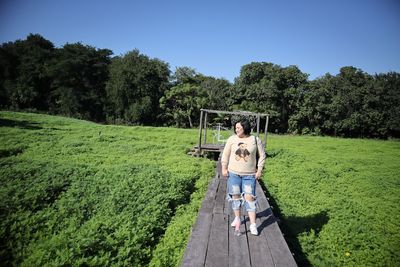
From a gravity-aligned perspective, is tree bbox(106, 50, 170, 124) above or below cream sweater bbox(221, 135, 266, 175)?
above

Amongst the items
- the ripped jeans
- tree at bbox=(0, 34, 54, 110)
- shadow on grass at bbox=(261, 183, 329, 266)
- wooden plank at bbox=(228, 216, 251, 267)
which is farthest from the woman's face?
tree at bbox=(0, 34, 54, 110)

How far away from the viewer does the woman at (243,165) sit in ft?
15.9

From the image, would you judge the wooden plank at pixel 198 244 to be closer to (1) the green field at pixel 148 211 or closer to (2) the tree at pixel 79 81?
(1) the green field at pixel 148 211

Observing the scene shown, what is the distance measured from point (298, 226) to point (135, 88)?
A: 44475 millimetres

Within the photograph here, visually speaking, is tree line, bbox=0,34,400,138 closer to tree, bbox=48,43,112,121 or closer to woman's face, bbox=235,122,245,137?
tree, bbox=48,43,112,121

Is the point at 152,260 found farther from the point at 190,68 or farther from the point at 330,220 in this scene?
the point at 190,68

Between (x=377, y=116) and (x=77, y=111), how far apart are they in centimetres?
5362

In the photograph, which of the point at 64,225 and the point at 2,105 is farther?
the point at 2,105

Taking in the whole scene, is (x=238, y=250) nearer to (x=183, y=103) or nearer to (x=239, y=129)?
(x=239, y=129)

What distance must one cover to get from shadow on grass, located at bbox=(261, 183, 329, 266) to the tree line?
125 feet

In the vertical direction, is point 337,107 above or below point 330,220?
above

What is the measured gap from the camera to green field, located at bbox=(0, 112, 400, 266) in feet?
16.4

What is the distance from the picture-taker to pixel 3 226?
532 cm

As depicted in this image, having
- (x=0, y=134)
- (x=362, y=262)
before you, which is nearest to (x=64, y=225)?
(x=362, y=262)
